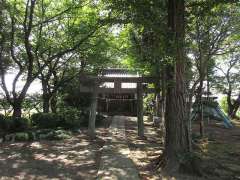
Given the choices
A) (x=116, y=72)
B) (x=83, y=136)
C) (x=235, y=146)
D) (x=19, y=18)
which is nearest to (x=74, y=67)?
(x=116, y=72)

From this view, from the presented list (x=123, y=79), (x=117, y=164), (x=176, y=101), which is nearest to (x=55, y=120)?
(x=123, y=79)

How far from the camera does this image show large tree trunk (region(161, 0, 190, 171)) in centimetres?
712

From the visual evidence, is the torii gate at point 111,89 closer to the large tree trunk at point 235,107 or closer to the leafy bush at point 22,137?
the leafy bush at point 22,137

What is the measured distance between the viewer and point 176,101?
719cm

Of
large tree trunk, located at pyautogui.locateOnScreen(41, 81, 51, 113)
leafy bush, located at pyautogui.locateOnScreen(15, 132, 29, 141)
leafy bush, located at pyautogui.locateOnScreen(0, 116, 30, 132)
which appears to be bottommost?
leafy bush, located at pyautogui.locateOnScreen(15, 132, 29, 141)

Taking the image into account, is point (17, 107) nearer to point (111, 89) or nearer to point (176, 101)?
point (111, 89)

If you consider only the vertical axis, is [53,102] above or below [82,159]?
above

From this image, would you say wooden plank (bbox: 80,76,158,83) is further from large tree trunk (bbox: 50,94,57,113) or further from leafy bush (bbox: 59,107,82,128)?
large tree trunk (bbox: 50,94,57,113)

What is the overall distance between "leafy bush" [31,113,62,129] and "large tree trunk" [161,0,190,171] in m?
8.40

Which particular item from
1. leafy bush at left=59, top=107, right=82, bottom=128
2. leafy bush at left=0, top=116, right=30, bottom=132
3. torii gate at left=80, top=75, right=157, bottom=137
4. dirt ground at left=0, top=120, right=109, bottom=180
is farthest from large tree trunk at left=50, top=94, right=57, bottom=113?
dirt ground at left=0, top=120, right=109, bottom=180

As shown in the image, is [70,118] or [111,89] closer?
[111,89]

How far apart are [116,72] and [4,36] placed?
595 cm

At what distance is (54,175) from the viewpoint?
22.0 ft

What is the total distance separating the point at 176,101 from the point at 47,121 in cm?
879
